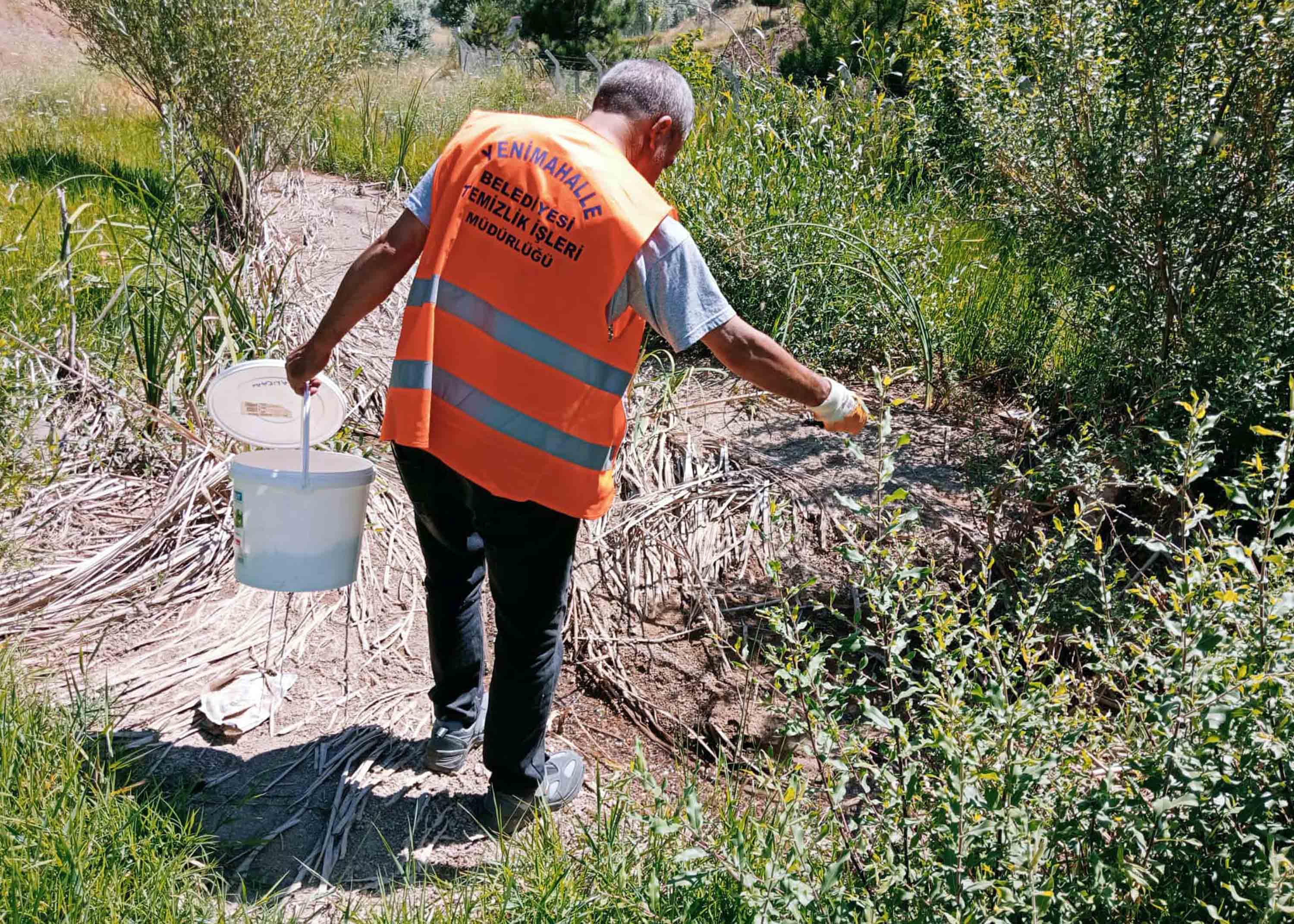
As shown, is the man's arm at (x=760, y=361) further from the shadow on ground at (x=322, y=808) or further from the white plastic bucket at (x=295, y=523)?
the shadow on ground at (x=322, y=808)

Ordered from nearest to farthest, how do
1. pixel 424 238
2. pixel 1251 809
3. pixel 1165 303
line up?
pixel 1251 809
pixel 424 238
pixel 1165 303

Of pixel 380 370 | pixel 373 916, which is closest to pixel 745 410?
pixel 380 370

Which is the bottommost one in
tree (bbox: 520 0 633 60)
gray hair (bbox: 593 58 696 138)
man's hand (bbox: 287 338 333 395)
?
tree (bbox: 520 0 633 60)

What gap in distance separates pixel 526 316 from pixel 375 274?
1.16 ft

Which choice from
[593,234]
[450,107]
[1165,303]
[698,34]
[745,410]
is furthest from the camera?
[450,107]

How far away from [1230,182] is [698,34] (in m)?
3.36

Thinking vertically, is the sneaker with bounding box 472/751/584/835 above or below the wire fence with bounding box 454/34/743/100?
above

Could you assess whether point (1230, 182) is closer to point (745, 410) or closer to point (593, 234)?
point (745, 410)

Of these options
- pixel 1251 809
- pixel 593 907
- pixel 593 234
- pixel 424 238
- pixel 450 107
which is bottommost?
pixel 450 107

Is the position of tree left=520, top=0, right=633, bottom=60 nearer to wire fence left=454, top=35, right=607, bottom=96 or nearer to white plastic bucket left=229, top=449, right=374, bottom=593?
wire fence left=454, top=35, right=607, bottom=96

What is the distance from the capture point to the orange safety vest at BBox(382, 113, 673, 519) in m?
1.94

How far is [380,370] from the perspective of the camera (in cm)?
435

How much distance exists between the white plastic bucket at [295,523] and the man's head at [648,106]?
3.21 ft

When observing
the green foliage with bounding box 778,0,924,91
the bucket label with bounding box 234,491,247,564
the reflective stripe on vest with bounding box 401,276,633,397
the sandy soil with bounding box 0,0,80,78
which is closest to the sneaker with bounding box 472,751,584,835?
the bucket label with bounding box 234,491,247,564
